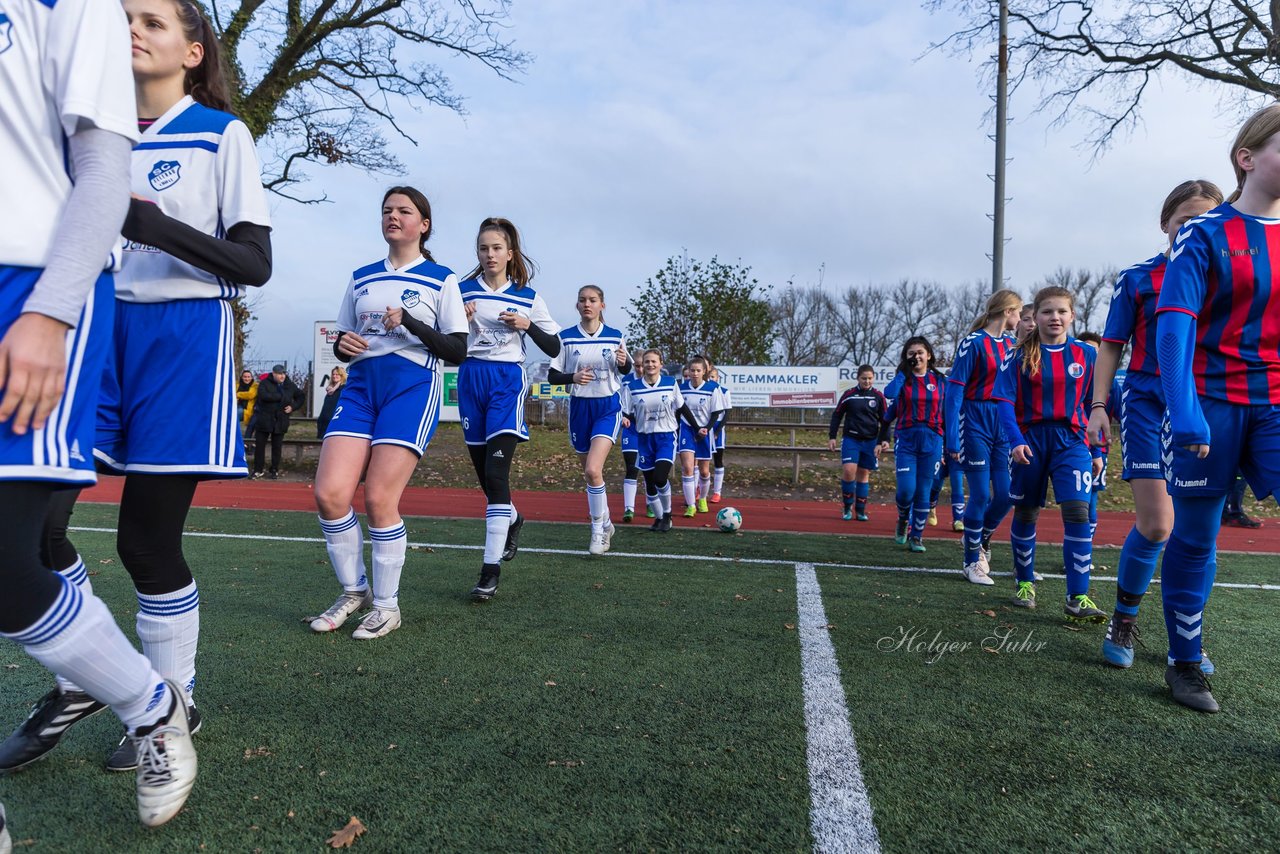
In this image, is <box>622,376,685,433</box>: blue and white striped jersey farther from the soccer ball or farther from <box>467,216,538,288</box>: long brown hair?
<box>467,216,538,288</box>: long brown hair

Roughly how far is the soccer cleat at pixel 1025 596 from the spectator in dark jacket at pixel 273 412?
13364mm

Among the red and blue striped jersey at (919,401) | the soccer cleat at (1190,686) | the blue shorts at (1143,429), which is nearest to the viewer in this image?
the soccer cleat at (1190,686)

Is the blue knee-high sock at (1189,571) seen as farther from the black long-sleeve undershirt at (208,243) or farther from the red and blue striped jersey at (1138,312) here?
the black long-sleeve undershirt at (208,243)

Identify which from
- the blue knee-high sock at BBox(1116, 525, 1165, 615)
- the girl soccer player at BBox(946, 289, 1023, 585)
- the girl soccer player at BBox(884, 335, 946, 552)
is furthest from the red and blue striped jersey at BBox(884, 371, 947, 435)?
the blue knee-high sock at BBox(1116, 525, 1165, 615)

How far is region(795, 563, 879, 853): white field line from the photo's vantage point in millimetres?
2039

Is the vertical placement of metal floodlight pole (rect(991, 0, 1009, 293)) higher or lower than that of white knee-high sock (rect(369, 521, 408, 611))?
higher

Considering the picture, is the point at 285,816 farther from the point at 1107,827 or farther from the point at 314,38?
the point at 314,38

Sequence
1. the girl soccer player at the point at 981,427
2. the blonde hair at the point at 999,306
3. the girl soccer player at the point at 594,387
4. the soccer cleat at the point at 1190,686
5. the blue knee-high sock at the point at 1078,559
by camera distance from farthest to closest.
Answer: the girl soccer player at the point at 594,387 → the blonde hair at the point at 999,306 → the girl soccer player at the point at 981,427 → the blue knee-high sock at the point at 1078,559 → the soccer cleat at the point at 1190,686

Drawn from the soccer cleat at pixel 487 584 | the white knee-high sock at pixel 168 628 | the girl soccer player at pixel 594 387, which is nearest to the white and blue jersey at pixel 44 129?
the white knee-high sock at pixel 168 628

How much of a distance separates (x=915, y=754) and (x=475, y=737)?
4.67ft

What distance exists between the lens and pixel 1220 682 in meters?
3.47

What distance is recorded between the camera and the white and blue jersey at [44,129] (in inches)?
60.2

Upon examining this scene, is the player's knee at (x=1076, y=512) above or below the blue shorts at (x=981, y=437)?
below

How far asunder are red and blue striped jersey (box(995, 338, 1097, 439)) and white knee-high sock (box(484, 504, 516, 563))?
324 cm
